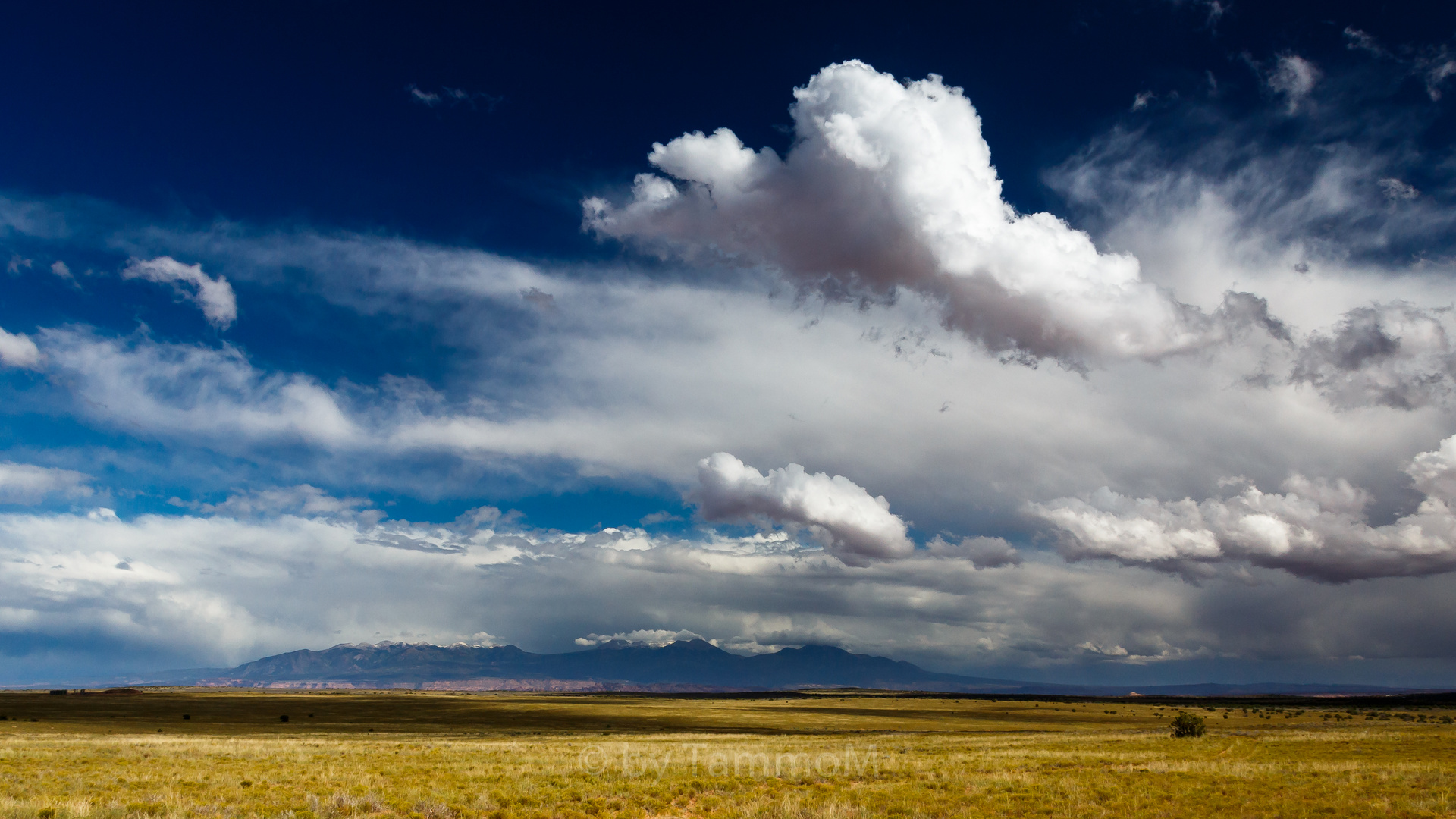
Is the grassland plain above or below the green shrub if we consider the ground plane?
above

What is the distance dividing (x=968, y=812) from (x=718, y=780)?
35.4ft

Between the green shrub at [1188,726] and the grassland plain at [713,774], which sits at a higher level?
the grassland plain at [713,774]

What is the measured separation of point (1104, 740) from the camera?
185 feet

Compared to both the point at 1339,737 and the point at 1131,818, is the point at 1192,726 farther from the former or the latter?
the point at 1131,818

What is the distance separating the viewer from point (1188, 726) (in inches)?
2362

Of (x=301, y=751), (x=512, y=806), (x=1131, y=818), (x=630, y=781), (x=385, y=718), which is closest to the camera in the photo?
(x=1131, y=818)

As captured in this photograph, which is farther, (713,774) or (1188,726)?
(1188,726)

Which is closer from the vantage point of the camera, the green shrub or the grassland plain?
the grassland plain

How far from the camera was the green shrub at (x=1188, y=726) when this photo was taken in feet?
195

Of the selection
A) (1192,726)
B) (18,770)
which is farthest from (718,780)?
(1192,726)

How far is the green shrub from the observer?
59500 mm

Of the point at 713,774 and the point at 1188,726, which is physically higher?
the point at 713,774

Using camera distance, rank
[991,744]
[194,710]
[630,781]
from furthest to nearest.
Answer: [194,710], [991,744], [630,781]

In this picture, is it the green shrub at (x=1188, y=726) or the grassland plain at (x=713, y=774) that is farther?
the green shrub at (x=1188, y=726)
